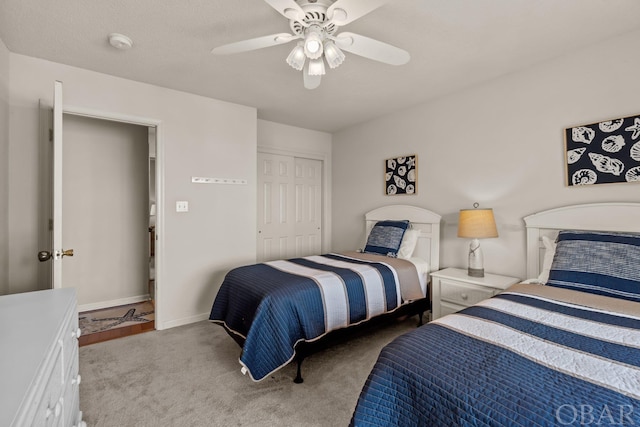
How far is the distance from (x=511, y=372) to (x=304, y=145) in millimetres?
3933

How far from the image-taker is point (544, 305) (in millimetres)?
1602

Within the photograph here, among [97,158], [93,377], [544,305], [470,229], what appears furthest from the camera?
[97,158]

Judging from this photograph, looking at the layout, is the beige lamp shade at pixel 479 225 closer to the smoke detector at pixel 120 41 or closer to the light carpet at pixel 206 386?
the light carpet at pixel 206 386

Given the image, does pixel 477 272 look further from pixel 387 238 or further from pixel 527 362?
pixel 527 362

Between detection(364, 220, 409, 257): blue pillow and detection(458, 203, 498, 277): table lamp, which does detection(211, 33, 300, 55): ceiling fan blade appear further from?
detection(364, 220, 409, 257): blue pillow

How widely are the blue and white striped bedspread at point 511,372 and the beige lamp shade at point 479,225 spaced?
1.13 meters

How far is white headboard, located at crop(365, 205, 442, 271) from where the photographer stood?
324cm

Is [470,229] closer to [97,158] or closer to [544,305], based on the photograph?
[544,305]

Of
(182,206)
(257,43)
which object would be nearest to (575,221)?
(257,43)

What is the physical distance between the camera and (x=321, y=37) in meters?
1.70

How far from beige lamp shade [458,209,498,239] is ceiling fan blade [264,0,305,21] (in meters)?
2.08

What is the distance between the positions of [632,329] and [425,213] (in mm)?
2151

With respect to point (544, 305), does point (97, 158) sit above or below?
above

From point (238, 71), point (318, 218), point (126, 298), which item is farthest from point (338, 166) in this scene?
point (126, 298)
